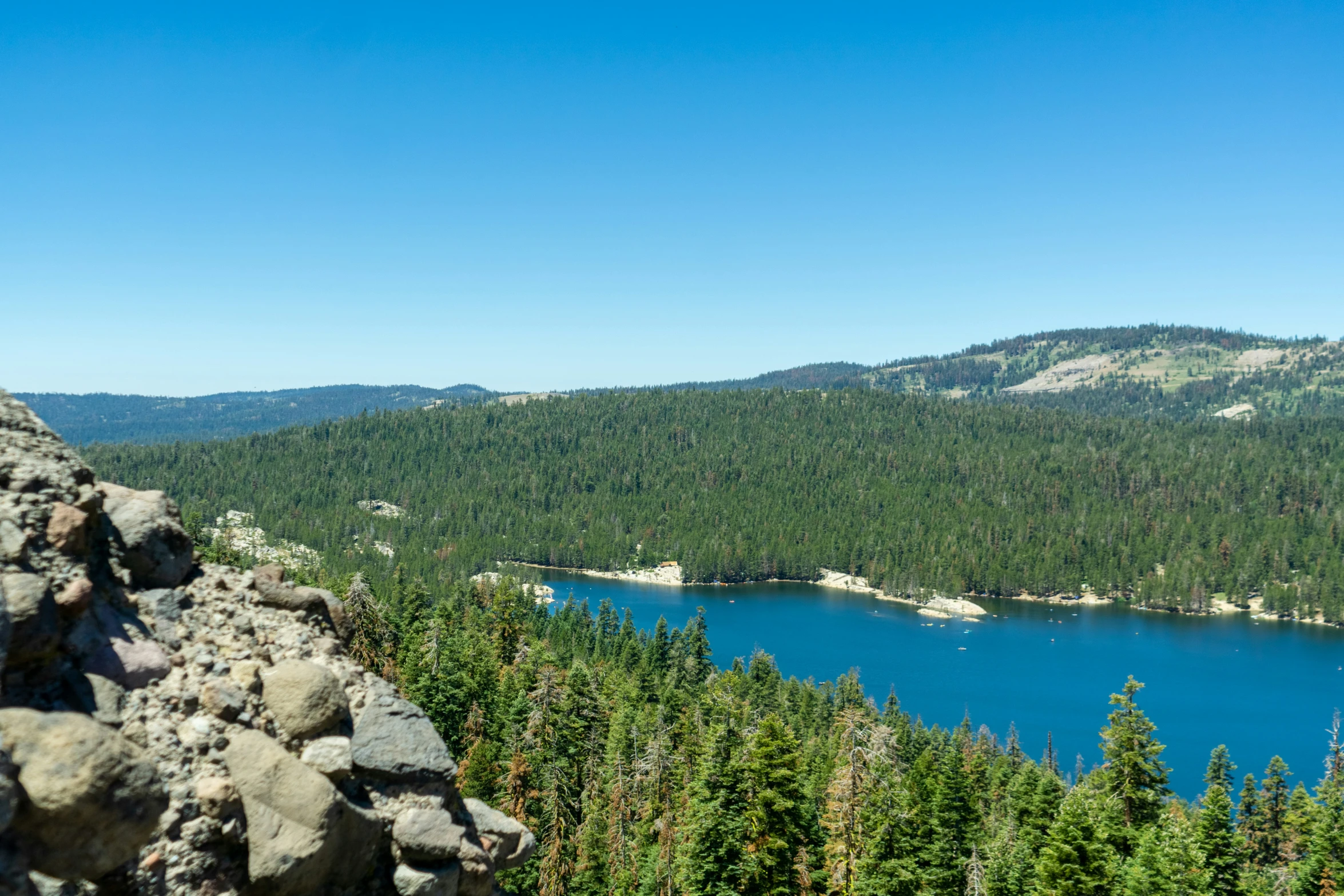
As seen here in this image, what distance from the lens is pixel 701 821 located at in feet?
106

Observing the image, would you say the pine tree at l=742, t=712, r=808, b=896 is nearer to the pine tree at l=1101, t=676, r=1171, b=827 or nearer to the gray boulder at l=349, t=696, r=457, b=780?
the pine tree at l=1101, t=676, r=1171, b=827

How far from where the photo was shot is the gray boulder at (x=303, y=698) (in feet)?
41.0

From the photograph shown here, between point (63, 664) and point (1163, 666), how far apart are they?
639ft

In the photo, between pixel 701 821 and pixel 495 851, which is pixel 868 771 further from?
pixel 495 851

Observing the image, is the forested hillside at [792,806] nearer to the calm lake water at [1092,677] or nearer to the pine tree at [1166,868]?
the pine tree at [1166,868]

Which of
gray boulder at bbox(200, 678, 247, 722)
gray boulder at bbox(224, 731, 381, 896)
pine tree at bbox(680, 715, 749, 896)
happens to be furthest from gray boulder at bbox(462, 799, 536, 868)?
pine tree at bbox(680, 715, 749, 896)

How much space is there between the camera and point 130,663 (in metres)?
11.4

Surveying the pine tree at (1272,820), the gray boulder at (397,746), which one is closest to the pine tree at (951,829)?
the pine tree at (1272,820)

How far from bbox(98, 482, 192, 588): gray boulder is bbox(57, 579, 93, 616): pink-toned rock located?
6.53 feet

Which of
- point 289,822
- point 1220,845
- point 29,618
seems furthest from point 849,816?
point 29,618

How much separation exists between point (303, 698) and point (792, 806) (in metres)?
23.7

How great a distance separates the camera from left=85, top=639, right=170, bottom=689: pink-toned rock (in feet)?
36.1

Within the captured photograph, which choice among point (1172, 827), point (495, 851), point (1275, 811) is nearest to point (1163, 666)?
Answer: point (1275, 811)

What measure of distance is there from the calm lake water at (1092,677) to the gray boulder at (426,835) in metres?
115
